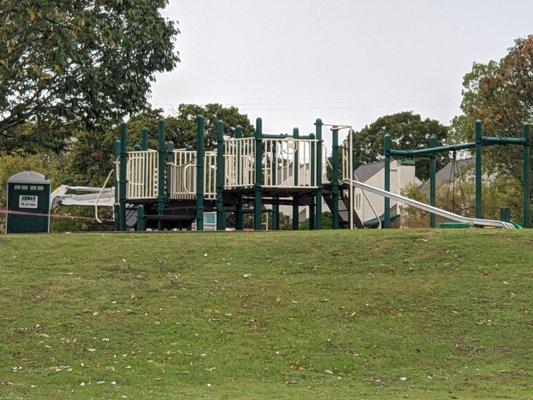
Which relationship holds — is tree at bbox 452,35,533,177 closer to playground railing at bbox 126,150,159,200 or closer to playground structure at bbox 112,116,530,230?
playground structure at bbox 112,116,530,230

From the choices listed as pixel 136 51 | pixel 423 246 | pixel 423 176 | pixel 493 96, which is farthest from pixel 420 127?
pixel 423 246

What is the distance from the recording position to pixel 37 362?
962cm

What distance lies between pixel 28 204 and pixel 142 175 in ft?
14.7

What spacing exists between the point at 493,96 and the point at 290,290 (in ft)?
80.5

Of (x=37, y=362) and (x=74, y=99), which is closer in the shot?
(x=37, y=362)

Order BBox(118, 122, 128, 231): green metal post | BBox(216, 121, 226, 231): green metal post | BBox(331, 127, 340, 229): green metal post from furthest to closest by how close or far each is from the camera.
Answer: BBox(118, 122, 128, 231): green metal post
BBox(331, 127, 340, 229): green metal post
BBox(216, 121, 226, 231): green metal post

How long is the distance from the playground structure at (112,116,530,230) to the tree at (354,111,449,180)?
175 ft

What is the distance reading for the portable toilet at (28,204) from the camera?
872 inches

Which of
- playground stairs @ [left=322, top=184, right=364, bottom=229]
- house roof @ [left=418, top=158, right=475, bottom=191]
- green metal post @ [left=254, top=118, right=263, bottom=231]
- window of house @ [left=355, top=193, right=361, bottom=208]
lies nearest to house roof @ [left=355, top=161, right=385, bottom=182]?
house roof @ [left=418, top=158, right=475, bottom=191]

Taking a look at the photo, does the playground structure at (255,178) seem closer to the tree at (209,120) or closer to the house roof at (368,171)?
the tree at (209,120)

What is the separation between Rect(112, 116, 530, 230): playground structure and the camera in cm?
1777

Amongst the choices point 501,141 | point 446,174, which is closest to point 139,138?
point 446,174

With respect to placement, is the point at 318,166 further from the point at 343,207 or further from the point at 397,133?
the point at 397,133

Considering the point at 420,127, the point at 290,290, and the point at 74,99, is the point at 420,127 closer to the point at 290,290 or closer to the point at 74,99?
the point at 74,99
